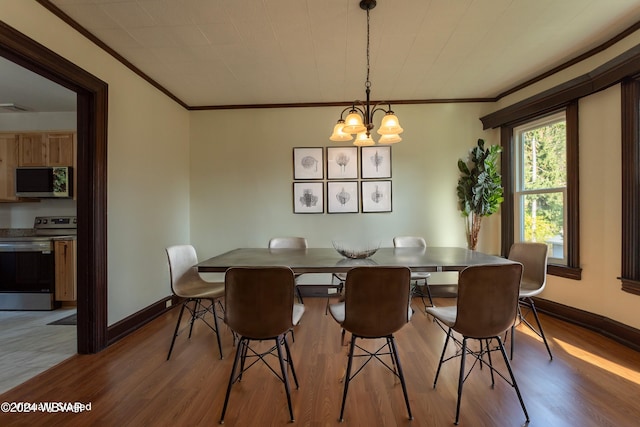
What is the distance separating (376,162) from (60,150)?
4.27 meters

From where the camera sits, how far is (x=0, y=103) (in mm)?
3707

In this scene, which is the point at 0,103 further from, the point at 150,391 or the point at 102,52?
the point at 150,391

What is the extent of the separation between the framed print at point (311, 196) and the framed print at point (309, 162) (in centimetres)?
11

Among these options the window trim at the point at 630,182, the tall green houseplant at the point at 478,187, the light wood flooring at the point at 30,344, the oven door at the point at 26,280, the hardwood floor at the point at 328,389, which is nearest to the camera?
the hardwood floor at the point at 328,389

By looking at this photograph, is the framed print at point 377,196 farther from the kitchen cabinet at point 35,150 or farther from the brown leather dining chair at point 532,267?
the kitchen cabinet at point 35,150

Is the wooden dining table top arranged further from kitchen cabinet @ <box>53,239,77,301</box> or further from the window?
kitchen cabinet @ <box>53,239,77,301</box>

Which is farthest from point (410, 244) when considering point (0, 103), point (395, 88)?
point (0, 103)

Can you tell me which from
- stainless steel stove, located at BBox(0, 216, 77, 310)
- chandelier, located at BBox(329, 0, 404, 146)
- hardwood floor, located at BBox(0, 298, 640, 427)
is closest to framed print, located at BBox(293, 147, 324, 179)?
chandelier, located at BBox(329, 0, 404, 146)

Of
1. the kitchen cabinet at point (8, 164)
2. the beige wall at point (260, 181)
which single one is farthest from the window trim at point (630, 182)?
the kitchen cabinet at point (8, 164)

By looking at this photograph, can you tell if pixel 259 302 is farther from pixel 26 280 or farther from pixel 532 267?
pixel 26 280

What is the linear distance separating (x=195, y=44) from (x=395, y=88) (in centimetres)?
228

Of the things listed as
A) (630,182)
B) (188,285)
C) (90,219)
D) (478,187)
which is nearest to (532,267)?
(630,182)

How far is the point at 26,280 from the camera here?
363cm

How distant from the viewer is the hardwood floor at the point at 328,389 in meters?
1.70
